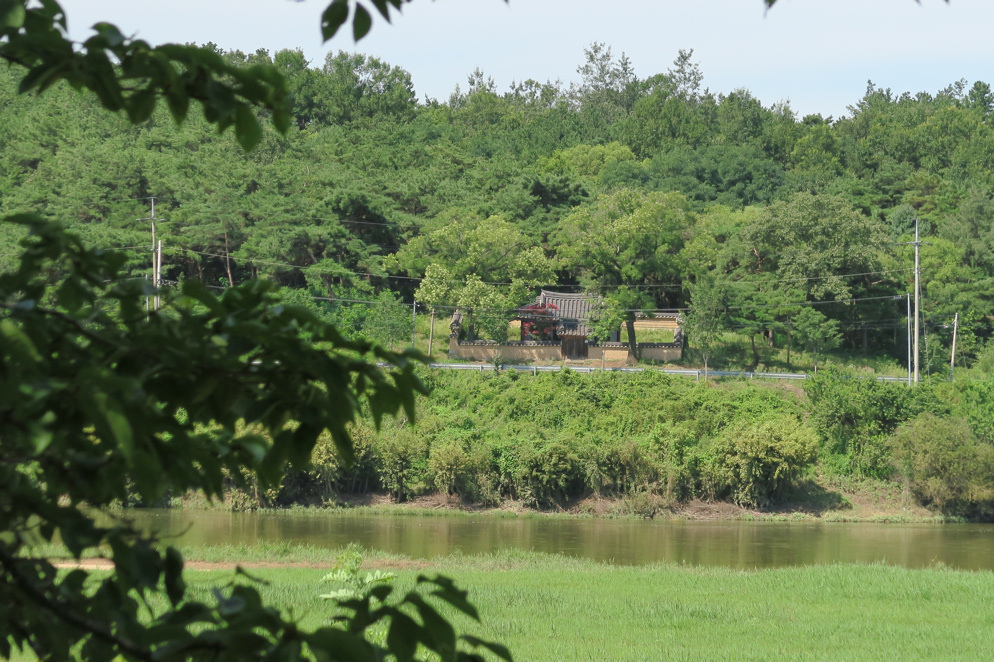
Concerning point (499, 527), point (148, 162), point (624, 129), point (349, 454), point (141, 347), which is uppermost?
point (624, 129)

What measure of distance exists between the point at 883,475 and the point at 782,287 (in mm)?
9327

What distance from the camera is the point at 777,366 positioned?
1336 inches

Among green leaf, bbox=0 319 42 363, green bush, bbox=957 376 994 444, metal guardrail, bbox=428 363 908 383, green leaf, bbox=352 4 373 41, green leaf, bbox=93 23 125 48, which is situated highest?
green leaf, bbox=352 4 373 41

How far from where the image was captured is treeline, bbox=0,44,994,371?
33.5 metres

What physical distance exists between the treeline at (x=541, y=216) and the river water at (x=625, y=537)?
10395 mm

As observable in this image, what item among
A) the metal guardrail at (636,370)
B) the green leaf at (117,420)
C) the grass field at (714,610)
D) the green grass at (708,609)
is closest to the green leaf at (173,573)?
the green leaf at (117,420)

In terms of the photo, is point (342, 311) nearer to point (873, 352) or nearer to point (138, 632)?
point (873, 352)

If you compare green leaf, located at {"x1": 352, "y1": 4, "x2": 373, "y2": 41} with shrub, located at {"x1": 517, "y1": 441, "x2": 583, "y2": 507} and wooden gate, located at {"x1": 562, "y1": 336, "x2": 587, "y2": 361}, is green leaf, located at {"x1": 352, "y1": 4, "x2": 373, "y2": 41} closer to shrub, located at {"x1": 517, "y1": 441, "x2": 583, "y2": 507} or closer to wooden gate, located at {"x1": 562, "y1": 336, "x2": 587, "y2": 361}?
shrub, located at {"x1": 517, "y1": 441, "x2": 583, "y2": 507}

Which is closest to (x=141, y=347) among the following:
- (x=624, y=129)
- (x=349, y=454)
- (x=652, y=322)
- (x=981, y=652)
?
(x=349, y=454)

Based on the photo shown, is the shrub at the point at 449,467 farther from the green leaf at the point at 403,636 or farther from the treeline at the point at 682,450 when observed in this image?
the green leaf at the point at 403,636

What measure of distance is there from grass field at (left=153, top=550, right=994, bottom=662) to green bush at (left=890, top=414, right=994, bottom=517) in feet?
35.2

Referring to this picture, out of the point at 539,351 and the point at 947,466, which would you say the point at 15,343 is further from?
the point at 539,351

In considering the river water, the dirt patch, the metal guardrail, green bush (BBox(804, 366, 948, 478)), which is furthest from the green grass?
the metal guardrail

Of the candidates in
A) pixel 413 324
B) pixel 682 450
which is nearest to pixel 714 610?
pixel 682 450
